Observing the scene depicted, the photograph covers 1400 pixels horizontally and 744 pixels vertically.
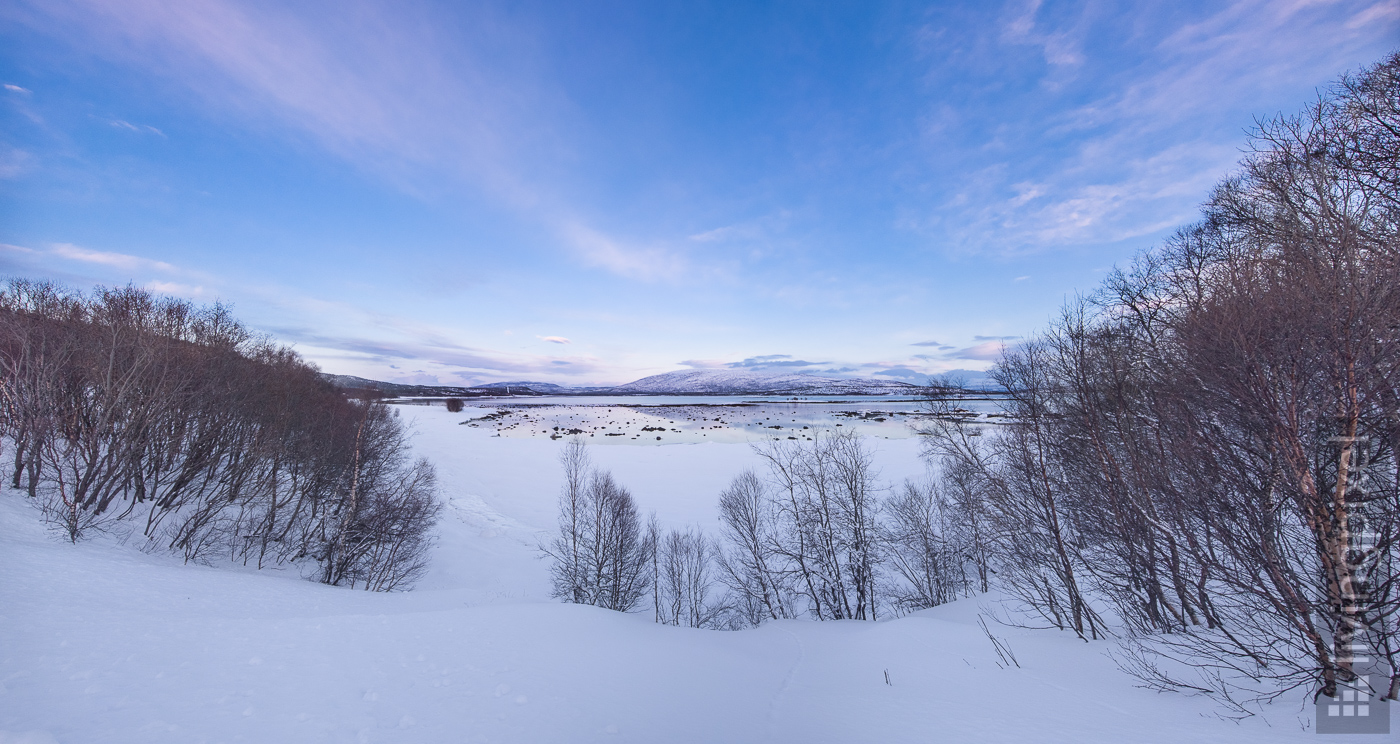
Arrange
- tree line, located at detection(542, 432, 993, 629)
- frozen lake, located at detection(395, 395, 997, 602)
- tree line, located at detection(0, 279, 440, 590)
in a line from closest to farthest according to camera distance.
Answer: tree line, located at detection(0, 279, 440, 590) < tree line, located at detection(542, 432, 993, 629) < frozen lake, located at detection(395, 395, 997, 602)

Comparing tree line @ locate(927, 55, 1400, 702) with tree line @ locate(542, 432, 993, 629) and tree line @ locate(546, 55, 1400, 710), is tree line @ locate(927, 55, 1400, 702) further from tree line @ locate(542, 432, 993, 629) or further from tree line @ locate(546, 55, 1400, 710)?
tree line @ locate(542, 432, 993, 629)

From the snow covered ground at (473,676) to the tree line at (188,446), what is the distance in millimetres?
3261

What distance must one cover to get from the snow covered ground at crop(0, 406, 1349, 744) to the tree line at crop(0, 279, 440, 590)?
3261mm

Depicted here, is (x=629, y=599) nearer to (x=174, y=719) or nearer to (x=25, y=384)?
(x=174, y=719)

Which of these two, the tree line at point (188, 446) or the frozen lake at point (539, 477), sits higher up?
the tree line at point (188, 446)

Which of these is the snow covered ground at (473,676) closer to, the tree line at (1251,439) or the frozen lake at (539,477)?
the tree line at (1251,439)

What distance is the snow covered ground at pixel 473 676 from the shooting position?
462 cm

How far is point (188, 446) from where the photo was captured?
20156 millimetres

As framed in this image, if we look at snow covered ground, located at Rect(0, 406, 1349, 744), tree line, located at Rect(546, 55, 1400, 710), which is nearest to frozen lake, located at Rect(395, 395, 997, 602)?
tree line, located at Rect(546, 55, 1400, 710)

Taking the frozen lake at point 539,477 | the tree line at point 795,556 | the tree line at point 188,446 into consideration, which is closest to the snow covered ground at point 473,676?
the tree line at point 188,446

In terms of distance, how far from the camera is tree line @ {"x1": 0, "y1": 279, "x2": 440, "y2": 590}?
14.7 metres

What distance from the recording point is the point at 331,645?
22.1ft

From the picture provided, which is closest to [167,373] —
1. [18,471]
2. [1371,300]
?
[18,471]

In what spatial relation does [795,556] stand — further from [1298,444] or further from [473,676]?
[1298,444]
